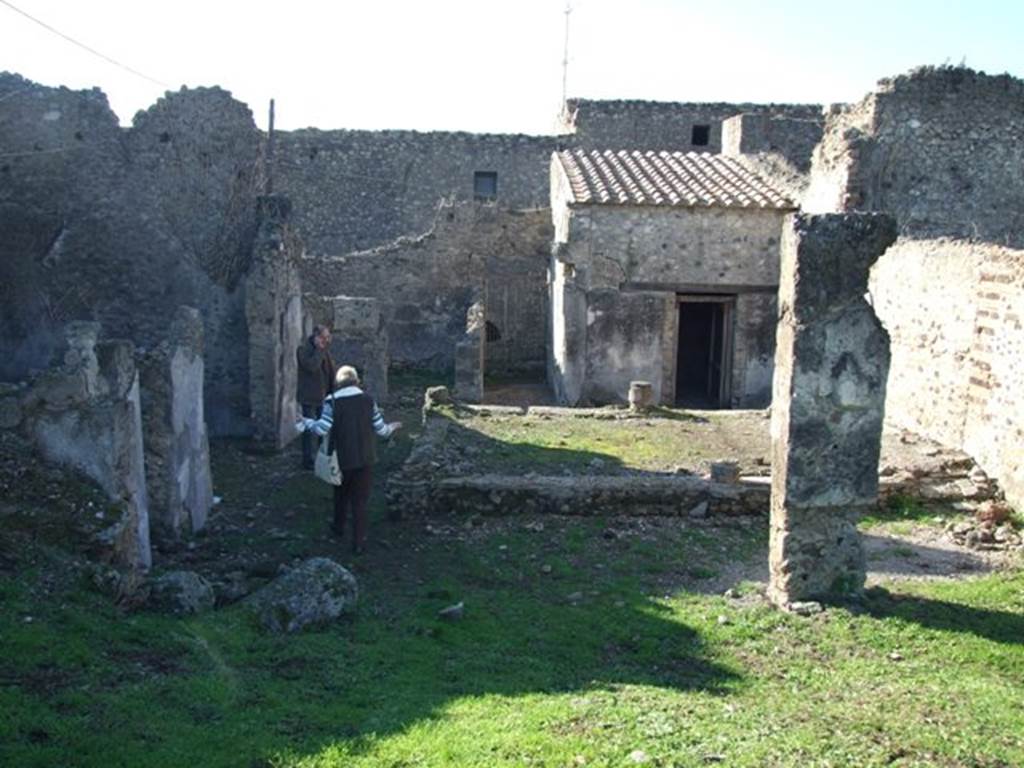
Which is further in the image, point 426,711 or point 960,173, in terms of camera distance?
point 960,173

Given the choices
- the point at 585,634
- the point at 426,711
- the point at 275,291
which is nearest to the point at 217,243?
the point at 275,291

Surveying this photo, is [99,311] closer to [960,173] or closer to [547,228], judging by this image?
[547,228]

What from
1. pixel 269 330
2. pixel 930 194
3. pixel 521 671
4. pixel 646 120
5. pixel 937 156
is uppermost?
pixel 646 120

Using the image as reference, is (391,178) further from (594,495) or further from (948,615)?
(948,615)

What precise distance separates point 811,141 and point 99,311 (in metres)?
14.5

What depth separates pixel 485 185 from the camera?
88.8ft

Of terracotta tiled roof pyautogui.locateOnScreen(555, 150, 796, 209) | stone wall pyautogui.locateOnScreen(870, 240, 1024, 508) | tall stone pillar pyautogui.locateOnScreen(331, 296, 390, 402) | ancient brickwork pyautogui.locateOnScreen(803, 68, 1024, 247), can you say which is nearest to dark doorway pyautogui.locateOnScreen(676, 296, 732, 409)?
terracotta tiled roof pyautogui.locateOnScreen(555, 150, 796, 209)

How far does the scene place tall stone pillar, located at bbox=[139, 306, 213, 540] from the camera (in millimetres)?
8203

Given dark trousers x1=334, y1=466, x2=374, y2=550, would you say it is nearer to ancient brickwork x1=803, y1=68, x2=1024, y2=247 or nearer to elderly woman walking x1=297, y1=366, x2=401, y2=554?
elderly woman walking x1=297, y1=366, x2=401, y2=554

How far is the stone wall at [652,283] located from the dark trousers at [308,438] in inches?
232

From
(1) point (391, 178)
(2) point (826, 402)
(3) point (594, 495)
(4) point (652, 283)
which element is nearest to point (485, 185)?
(1) point (391, 178)

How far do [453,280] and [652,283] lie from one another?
5.04m

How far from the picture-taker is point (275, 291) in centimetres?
1210

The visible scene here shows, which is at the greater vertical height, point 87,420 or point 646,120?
point 646,120
